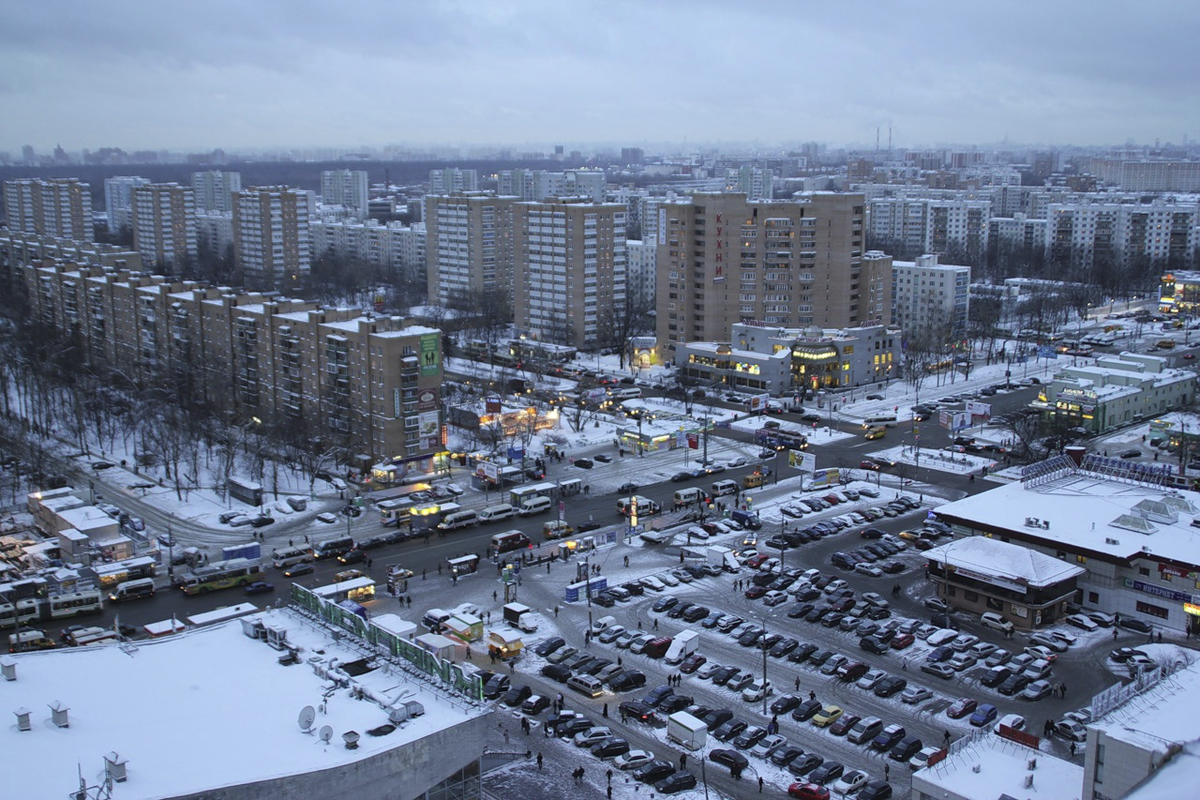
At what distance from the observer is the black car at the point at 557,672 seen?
57.8ft

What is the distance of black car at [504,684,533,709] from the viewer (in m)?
16.7

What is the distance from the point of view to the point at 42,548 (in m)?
23.2

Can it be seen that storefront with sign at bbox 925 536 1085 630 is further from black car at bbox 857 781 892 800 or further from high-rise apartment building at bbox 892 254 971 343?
high-rise apartment building at bbox 892 254 971 343

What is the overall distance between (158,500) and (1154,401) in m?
31.1

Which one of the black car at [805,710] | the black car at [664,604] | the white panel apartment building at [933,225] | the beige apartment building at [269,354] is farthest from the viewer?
the white panel apartment building at [933,225]

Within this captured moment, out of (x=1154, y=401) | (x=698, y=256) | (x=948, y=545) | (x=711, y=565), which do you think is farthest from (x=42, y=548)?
(x=1154, y=401)

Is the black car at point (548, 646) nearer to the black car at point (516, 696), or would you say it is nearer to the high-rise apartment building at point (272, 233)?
the black car at point (516, 696)

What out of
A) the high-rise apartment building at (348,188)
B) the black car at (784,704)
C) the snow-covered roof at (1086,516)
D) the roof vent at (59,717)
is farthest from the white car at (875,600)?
the high-rise apartment building at (348,188)

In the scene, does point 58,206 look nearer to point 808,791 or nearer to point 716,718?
point 716,718

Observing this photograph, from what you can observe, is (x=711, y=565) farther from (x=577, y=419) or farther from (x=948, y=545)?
(x=577, y=419)

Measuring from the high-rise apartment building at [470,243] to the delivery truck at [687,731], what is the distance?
130 ft

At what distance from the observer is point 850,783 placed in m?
14.4

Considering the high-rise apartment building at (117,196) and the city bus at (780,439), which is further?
the high-rise apartment building at (117,196)

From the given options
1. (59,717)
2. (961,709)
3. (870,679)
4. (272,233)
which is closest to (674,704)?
(870,679)
